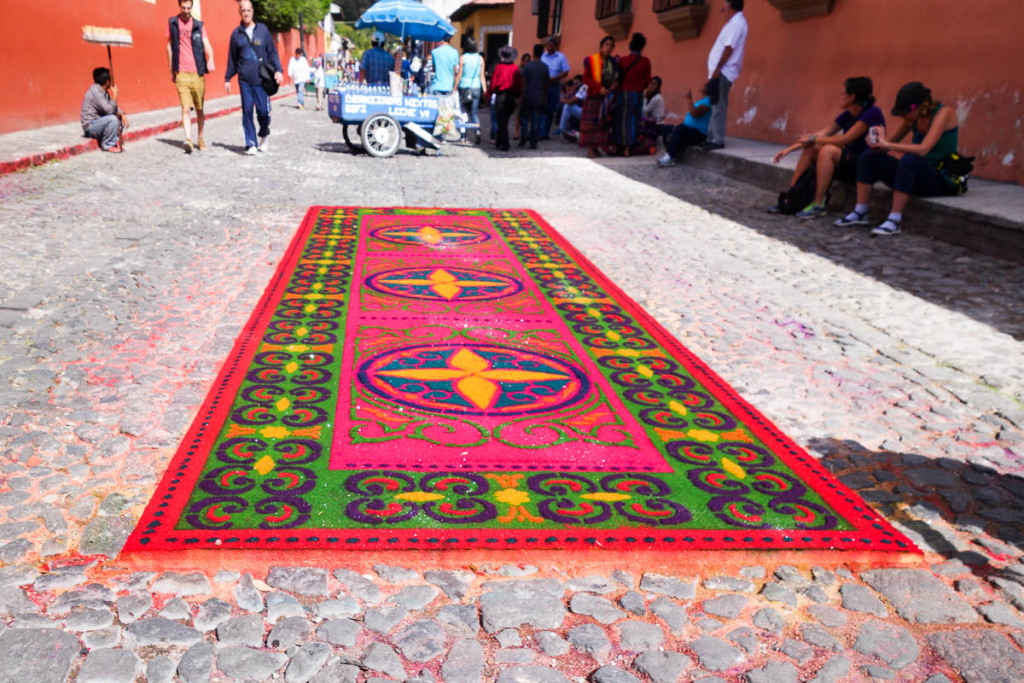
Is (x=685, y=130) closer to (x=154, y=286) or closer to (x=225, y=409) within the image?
(x=154, y=286)

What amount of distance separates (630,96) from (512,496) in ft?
32.6

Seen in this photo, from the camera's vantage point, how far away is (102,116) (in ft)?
31.9

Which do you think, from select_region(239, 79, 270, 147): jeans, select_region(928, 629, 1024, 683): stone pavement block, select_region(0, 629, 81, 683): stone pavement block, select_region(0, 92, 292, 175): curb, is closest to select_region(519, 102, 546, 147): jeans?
select_region(239, 79, 270, 147): jeans

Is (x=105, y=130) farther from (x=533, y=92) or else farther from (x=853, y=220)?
(x=853, y=220)

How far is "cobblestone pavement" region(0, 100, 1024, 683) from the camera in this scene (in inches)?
69.5

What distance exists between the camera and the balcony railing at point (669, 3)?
12102 mm

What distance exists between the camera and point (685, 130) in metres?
10.5

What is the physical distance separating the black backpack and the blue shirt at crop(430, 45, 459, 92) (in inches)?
232

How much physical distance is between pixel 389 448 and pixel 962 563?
5.59 feet

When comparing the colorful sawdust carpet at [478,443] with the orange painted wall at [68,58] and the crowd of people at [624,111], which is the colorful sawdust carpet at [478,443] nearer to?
the crowd of people at [624,111]

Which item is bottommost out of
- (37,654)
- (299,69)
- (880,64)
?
(37,654)

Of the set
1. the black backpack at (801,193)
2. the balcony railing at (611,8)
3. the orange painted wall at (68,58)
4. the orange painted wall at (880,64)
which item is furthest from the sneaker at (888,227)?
the balcony railing at (611,8)

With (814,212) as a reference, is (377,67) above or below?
above

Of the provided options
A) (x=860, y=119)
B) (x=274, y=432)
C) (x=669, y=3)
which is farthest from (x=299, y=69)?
(x=274, y=432)
